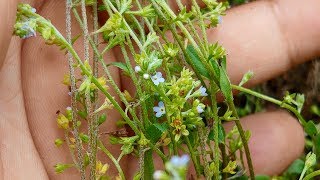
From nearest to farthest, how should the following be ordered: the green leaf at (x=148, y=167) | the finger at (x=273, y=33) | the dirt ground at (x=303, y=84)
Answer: the green leaf at (x=148, y=167)
the finger at (x=273, y=33)
the dirt ground at (x=303, y=84)

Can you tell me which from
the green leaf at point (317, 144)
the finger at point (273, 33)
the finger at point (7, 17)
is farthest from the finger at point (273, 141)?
the finger at point (7, 17)

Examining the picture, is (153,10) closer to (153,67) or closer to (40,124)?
(153,67)

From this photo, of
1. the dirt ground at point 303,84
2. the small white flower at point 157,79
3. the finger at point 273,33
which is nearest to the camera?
the small white flower at point 157,79

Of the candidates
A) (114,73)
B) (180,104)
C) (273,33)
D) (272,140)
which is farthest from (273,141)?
(180,104)

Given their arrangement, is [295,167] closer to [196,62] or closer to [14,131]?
[196,62]

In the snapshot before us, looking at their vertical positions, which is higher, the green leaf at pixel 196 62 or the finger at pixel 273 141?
the green leaf at pixel 196 62

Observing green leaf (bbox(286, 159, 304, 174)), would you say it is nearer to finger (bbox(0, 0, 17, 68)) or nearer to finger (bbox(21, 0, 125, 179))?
finger (bbox(21, 0, 125, 179))

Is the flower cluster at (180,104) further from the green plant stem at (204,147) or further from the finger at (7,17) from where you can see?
the finger at (7,17)

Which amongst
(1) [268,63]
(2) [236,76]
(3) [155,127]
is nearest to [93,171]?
(3) [155,127]

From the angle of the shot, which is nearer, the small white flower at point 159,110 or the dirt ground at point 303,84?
the small white flower at point 159,110

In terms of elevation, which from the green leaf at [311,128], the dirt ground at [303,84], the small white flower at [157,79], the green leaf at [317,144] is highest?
the small white flower at [157,79]
